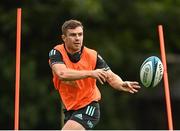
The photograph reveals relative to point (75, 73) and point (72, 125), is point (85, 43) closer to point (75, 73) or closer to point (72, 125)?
point (72, 125)

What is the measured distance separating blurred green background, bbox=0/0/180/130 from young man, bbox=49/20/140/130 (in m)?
10.9

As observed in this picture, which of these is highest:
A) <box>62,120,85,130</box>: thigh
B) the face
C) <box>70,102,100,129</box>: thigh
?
the face

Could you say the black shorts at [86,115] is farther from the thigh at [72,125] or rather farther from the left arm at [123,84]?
the left arm at [123,84]

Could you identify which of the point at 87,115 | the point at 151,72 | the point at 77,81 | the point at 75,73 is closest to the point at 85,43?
the point at 77,81

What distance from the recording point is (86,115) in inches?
428

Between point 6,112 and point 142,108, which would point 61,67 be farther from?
point 142,108


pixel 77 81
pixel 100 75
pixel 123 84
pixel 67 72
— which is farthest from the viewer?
pixel 77 81

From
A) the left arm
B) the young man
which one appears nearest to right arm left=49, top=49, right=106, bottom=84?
the young man

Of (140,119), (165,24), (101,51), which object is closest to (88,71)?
(101,51)

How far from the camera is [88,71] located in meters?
10.2

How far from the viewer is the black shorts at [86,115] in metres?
10.8

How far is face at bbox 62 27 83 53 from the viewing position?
10781 mm

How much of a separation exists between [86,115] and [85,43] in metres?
12.5

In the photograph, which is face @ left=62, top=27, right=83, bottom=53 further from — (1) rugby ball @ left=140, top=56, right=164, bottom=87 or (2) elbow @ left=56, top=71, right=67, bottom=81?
(1) rugby ball @ left=140, top=56, right=164, bottom=87
